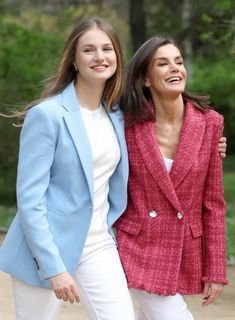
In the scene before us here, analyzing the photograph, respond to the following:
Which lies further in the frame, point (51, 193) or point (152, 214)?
point (152, 214)

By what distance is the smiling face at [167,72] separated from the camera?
417cm

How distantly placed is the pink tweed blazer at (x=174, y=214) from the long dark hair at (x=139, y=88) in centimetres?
5

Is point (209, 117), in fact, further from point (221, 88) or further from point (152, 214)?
point (221, 88)

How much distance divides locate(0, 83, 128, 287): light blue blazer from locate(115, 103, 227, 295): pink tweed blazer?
0.28m

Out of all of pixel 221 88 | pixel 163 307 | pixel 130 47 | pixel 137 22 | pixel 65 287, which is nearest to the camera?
pixel 65 287

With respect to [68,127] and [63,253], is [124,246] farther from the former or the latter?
[68,127]

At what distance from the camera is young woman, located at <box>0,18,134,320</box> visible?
3.88m

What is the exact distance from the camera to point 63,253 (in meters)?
3.94

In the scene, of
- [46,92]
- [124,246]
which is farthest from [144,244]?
[46,92]

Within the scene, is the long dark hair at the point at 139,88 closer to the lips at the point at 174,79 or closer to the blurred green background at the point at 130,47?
the lips at the point at 174,79

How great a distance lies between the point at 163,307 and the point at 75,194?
0.63m

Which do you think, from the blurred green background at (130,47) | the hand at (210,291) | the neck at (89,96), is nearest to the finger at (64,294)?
the hand at (210,291)

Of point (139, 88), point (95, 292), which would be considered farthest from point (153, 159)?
point (95, 292)

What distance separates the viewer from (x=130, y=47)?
2120 cm
